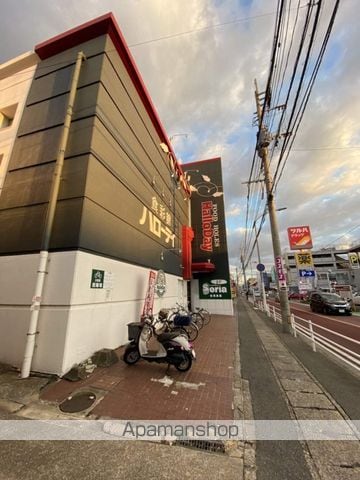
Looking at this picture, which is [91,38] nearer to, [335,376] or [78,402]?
[78,402]

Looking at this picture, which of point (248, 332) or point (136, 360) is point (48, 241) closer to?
point (136, 360)

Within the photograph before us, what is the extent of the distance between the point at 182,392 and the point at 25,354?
316cm

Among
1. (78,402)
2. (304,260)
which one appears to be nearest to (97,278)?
(78,402)

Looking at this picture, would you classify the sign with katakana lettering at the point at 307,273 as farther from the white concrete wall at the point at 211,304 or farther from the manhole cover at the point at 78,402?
the manhole cover at the point at 78,402

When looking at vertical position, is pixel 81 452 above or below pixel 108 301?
below

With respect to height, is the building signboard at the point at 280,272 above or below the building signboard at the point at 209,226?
below

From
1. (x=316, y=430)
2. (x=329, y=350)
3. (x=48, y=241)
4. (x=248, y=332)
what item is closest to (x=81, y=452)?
(x=316, y=430)

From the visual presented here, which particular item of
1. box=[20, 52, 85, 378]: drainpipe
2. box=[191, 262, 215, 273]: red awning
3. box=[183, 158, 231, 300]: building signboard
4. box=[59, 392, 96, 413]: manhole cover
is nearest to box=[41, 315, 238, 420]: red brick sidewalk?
box=[59, 392, 96, 413]: manhole cover

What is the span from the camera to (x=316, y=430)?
272cm

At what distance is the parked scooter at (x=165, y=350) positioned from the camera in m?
4.46

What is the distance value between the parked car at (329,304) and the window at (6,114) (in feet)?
70.5

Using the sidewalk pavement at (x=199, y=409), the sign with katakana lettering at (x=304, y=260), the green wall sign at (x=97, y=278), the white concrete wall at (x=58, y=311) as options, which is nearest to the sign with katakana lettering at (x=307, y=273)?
the sign with katakana lettering at (x=304, y=260)

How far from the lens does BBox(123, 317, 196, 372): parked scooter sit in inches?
176

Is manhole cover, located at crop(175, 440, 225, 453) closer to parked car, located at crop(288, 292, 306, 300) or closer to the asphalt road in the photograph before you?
the asphalt road
